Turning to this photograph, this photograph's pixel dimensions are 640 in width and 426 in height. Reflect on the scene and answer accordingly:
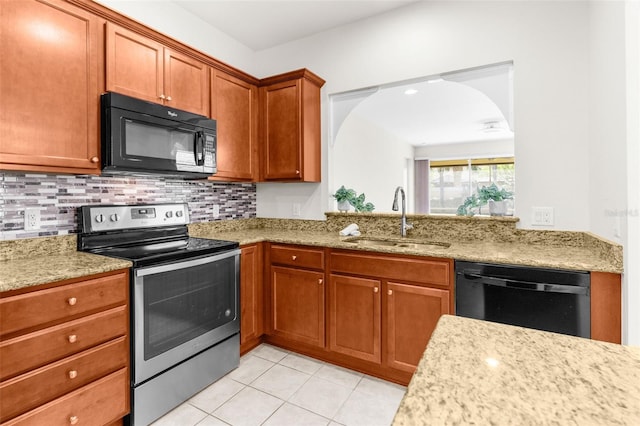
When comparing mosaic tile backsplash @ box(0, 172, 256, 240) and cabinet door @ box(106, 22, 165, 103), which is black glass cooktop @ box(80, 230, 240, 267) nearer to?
mosaic tile backsplash @ box(0, 172, 256, 240)

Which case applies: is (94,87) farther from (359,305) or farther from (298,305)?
(359,305)

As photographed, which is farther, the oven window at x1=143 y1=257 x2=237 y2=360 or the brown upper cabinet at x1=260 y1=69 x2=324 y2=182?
the brown upper cabinet at x1=260 y1=69 x2=324 y2=182

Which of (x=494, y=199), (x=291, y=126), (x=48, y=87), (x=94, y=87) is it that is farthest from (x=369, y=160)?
(x=48, y=87)

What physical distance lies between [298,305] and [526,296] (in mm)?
1492

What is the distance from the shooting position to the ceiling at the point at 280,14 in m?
2.59

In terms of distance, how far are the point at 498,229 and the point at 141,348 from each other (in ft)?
7.69

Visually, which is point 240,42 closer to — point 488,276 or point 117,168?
point 117,168

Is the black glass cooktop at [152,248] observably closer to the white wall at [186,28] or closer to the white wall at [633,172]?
the white wall at [186,28]

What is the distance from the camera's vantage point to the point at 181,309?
194 centimetres

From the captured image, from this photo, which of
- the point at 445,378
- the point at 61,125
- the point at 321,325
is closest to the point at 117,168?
the point at 61,125

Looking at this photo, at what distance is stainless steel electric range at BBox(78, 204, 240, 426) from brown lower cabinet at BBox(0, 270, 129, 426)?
0.09 metres

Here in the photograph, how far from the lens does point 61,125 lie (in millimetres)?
1701

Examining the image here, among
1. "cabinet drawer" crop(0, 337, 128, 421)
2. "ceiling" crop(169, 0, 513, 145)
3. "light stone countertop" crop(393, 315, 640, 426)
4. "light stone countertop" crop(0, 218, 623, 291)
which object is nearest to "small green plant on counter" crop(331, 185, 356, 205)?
"light stone countertop" crop(0, 218, 623, 291)

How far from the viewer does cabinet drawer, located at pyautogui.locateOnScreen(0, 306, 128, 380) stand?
4.23ft
